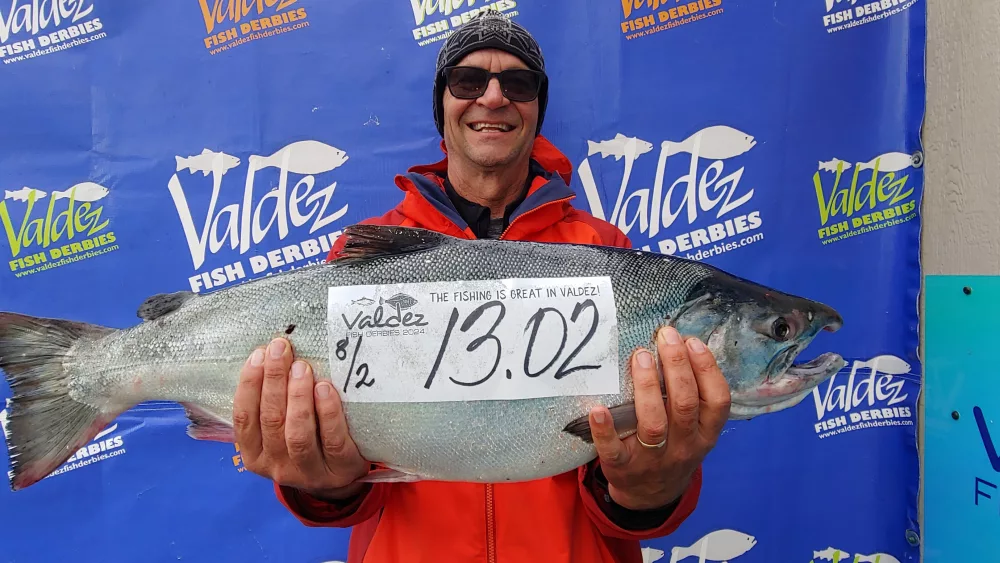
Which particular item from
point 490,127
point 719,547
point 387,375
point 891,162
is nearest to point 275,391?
point 387,375

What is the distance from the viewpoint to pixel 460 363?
54.5 inches

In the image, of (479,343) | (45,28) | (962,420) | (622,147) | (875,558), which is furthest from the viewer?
(875,558)

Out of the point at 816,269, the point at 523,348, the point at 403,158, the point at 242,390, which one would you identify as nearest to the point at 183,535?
the point at 242,390

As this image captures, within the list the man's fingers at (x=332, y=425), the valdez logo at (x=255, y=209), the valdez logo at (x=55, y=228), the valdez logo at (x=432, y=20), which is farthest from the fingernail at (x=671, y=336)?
the valdez logo at (x=55, y=228)

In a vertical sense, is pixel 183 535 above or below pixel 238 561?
above

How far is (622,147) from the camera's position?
9.45 ft

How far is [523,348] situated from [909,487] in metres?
2.85

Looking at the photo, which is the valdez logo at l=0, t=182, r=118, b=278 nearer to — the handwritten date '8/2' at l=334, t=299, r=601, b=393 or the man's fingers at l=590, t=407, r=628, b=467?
the handwritten date '8/2' at l=334, t=299, r=601, b=393

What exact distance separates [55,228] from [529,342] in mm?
2832

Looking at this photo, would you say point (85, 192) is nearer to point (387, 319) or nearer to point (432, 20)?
point (432, 20)

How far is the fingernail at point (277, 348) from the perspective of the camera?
1.41 meters

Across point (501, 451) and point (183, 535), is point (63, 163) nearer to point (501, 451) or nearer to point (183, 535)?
point (183, 535)

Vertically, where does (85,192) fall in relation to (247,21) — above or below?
below

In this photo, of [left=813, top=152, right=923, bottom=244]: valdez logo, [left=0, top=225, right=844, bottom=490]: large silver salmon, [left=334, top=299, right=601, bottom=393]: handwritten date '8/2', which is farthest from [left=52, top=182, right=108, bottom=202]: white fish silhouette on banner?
[left=813, top=152, right=923, bottom=244]: valdez logo
